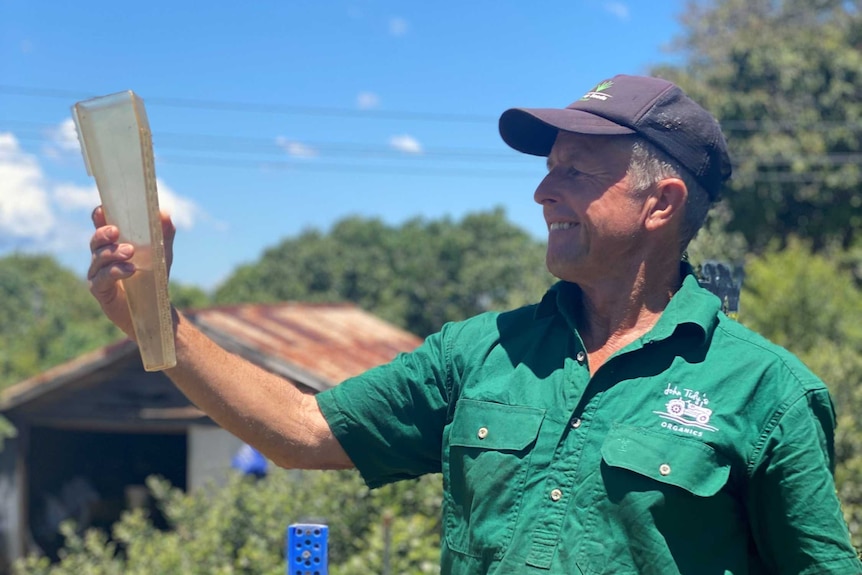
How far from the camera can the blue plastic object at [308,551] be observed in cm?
210

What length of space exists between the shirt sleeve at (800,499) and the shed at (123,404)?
21.1 ft

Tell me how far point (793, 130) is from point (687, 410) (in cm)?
1704

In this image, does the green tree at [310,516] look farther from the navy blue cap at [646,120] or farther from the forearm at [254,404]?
the navy blue cap at [646,120]

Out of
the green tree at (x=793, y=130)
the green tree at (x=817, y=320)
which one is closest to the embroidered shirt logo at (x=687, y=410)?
the green tree at (x=817, y=320)

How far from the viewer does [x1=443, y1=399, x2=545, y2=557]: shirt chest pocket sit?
1.85 meters

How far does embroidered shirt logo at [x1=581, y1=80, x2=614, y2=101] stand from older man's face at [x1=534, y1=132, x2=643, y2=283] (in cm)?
9

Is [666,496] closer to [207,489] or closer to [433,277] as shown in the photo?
[207,489]

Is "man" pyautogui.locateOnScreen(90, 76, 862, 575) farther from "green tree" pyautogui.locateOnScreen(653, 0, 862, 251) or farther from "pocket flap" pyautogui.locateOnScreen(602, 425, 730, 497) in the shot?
"green tree" pyautogui.locateOnScreen(653, 0, 862, 251)

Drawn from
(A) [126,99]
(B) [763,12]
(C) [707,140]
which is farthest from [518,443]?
(B) [763,12]

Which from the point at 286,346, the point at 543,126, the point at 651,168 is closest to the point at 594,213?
the point at 651,168

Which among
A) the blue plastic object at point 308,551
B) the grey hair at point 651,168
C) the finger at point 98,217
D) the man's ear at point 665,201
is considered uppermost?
the grey hair at point 651,168

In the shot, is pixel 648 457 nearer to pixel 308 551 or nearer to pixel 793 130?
pixel 308 551

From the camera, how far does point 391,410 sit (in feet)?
6.89

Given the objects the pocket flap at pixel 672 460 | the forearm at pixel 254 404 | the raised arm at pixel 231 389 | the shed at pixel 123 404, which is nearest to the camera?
the pocket flap at pixel 672 460
